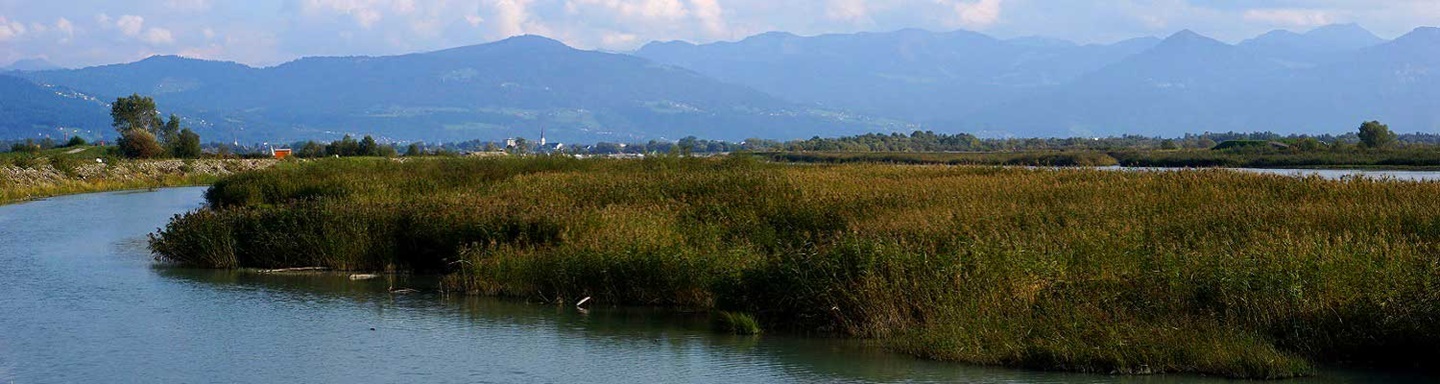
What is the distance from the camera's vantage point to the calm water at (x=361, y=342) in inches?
666

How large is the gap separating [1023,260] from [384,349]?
841cm

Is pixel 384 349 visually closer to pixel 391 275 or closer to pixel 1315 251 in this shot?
pixel 391 275

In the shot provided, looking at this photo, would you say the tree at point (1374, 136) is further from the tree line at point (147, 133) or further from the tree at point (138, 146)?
the tree at point (138, 146)

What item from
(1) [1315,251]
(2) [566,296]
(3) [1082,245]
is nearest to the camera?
(1) [1315,251]

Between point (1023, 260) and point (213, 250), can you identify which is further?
point (213, 250)

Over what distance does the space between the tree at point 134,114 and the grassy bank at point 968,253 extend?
9476 cm

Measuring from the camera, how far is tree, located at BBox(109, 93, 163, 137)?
397ft

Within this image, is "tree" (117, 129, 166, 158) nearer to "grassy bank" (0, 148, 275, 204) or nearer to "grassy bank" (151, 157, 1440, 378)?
"grassy bank" (0, 148, 275, 204)

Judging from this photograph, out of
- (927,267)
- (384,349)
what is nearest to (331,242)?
(384,349)

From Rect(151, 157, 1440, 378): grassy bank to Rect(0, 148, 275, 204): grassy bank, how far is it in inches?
1269

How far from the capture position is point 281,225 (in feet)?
92.0

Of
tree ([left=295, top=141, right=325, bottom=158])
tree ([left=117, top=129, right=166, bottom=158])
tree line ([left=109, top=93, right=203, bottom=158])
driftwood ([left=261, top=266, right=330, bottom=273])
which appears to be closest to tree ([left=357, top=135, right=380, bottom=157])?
tree ([left=295, top=141, right=325, bottom=158])

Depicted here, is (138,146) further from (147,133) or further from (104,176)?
(104,176)

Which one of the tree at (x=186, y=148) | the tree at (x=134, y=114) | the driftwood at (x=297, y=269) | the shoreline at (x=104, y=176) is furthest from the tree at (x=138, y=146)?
the driftwood at (x=297, y=269)
